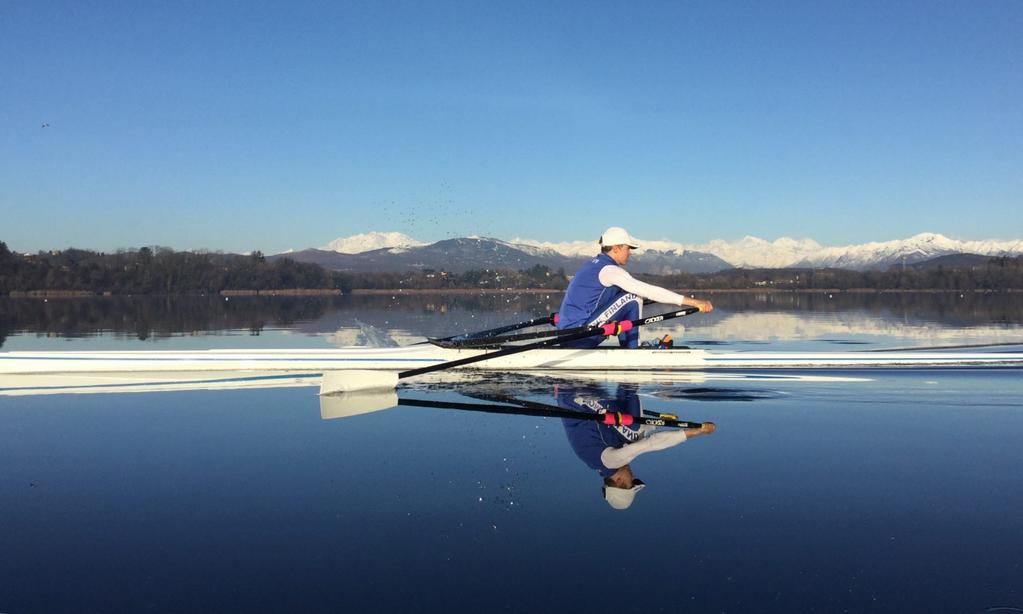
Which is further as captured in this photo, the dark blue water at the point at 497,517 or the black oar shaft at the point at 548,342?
the black oar shaft at the point at 548,342

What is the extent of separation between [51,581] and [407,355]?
30.6 ft

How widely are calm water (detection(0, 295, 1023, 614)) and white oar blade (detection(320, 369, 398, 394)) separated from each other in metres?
1.24

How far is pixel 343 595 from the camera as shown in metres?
3.99

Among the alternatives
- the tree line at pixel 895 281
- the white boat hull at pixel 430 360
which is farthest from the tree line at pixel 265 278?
the white boat hull at pixel 430 360

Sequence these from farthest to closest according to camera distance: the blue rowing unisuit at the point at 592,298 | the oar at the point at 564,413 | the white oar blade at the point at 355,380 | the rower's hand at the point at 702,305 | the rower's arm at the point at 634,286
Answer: the blue rowing unisuit at the point at 592,298, the rower's arm at the point at 634,286, the rower's hand at the point at 702,305, the white oar blade at the point at 355,380, the oar at the point at 564,413

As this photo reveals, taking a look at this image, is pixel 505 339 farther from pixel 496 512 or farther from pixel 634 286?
pixel 496 512

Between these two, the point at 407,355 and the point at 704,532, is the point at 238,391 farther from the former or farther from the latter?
the point at 704,532

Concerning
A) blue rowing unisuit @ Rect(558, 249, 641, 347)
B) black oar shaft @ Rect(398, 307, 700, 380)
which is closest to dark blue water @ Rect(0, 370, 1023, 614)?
black oar shaft @ Rect(398, 307, 700, 380)

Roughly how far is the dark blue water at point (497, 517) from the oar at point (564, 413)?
1.74ft

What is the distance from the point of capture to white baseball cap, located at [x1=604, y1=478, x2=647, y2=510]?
545 centimetres

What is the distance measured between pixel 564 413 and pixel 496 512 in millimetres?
3894

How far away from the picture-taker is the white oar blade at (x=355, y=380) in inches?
445

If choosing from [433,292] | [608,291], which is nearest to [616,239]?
[608,291]

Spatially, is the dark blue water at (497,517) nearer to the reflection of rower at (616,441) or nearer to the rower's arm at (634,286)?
the reflection of rower at (616,441)
